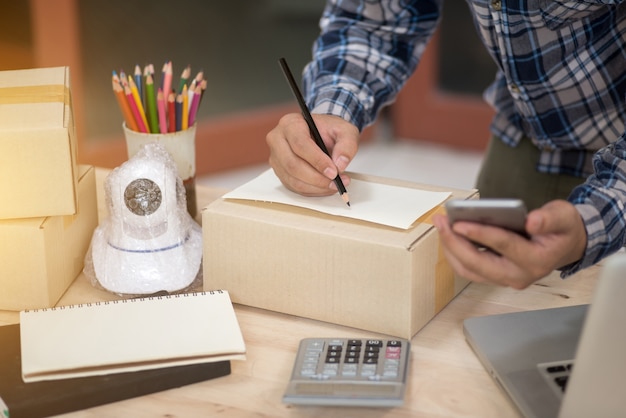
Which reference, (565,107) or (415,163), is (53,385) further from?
(415,163)

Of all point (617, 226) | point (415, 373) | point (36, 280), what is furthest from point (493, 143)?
point (36, 280)

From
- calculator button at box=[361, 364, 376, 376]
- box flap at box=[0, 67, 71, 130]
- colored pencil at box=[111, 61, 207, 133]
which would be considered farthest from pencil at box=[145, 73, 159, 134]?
calculator button at box=[361, 364, 376, 376]

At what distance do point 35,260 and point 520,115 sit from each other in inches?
34.0

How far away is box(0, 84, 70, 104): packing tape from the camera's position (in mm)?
1084

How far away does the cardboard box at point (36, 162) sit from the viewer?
39.6 inches

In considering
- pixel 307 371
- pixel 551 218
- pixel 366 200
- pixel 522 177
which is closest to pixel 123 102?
pixel 366 200

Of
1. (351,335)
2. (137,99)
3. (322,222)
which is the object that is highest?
(137,99)

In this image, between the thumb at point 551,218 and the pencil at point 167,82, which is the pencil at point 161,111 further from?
the thumb at point 551,218

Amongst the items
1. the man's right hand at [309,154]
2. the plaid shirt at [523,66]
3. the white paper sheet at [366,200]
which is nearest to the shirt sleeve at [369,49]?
the plaid shirt at [523,66]

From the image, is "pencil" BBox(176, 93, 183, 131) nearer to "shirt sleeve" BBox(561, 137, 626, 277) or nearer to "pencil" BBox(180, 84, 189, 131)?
"pencil" BBox(180, 84, 189, 131)

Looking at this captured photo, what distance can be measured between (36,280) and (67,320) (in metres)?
0.10

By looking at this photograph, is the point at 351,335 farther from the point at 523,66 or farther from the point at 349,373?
the point at 523,66

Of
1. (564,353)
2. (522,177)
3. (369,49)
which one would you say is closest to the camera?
(564,353)

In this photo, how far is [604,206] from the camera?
973 millimetres
